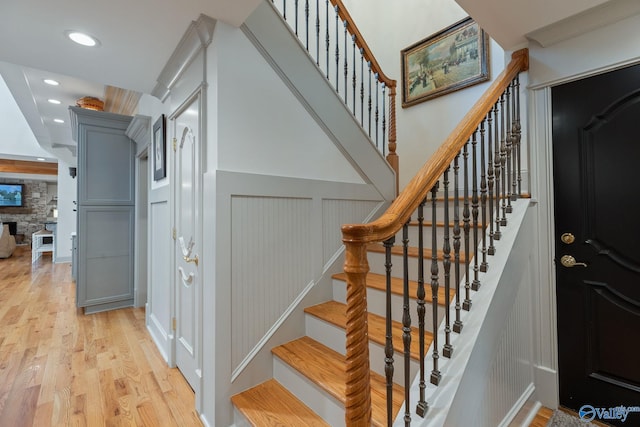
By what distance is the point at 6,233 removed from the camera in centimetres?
733

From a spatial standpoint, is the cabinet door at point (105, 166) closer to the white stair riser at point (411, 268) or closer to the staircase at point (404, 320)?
the staircase at point (404, 320)

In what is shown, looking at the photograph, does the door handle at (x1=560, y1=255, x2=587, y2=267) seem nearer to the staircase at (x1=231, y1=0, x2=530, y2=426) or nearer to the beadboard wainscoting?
the staircase at (x1=231, y1=0, x2=530, y2=426)

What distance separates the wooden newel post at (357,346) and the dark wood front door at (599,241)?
154 centimetres

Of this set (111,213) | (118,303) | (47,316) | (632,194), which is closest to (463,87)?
(632,194)

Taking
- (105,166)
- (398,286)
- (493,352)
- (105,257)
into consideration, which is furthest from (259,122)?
(105,257)

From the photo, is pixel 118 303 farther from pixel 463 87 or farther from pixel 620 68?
pixel 620 68

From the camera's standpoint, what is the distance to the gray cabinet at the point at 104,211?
11.3ft

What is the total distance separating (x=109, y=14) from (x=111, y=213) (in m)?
2.77

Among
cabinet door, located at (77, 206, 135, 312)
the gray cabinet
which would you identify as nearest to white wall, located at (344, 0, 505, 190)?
the gray cabinet

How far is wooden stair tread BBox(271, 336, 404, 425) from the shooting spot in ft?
4.13

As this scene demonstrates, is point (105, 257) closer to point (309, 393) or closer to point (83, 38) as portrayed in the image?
point (83, 38)

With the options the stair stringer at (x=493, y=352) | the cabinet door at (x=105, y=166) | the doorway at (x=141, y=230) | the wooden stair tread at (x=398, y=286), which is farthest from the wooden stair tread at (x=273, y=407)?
the cabinet door at (x=105, y=166)

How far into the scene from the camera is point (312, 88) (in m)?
2.01

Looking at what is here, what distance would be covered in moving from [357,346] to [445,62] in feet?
9.23
